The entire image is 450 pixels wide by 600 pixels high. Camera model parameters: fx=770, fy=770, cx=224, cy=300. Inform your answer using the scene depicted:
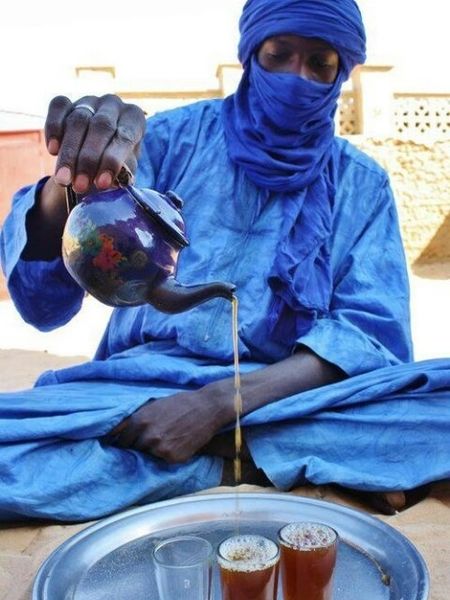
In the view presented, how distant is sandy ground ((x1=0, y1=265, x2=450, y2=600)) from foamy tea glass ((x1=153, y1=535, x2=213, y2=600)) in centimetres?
59

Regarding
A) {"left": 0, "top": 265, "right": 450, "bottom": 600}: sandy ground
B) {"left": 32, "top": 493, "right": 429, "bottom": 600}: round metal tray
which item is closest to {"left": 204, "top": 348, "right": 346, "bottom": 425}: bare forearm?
{"left": 0, "top": 265, "right": 450, "bottom": 600}: sandy ground

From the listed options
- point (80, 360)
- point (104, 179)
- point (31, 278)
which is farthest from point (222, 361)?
point (80, 360)

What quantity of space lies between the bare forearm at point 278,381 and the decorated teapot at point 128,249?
64 centimetres

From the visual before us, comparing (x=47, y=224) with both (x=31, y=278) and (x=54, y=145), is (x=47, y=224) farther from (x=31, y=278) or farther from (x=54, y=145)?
(x=54, y=145)

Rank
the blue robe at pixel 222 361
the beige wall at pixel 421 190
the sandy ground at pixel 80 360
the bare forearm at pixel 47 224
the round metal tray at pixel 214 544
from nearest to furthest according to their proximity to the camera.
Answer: the round metal tray at pixel 214 544
the sandy ground at pixel 80 360
the bare forearm at pixel 47 224
the blue robe at pixel 222 361
the beige wall at pixel 421 190

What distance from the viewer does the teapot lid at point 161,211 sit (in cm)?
165

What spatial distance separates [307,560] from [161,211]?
774 millimetres

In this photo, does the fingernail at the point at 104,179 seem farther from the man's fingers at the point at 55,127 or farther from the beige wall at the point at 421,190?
the beige wall at the point at 421,190

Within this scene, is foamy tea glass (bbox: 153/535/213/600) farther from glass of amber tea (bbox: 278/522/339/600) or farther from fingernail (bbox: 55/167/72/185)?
fingernail (bbox: 55/167/72/185)

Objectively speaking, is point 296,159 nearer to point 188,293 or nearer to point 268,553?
point 188,293

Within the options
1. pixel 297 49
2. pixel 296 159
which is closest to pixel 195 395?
pixel 296 159

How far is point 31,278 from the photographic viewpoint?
2236mm

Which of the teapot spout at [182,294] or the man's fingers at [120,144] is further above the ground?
the man's fingers at [120,144]

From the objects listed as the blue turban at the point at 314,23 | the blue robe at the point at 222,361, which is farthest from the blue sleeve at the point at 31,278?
the blue turban at the point at 314,23
